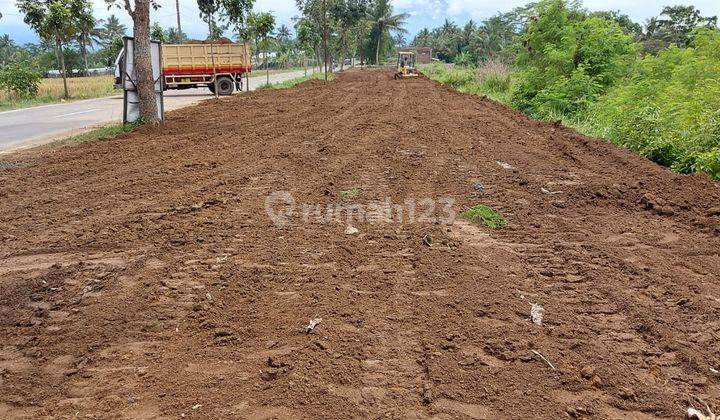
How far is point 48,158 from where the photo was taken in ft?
28.7

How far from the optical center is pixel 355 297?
3600 millimetres

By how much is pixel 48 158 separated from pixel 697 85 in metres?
12.9

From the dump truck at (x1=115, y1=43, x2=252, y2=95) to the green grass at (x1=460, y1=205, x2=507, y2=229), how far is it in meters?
20.3

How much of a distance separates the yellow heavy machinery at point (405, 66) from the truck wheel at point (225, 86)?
39.5 feet

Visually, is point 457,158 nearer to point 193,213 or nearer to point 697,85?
point 193,213

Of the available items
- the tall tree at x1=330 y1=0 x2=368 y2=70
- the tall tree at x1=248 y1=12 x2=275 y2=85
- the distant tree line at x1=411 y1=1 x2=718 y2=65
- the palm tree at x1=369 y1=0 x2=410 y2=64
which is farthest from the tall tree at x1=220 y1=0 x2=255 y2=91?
the palm tree at x1=369 y1=0 x2=410 y2=64

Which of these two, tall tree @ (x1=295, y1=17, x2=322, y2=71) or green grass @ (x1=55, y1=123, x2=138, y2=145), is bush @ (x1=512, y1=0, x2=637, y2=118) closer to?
green grass @ (x1=55, y1=123, x2=138, y2=145)

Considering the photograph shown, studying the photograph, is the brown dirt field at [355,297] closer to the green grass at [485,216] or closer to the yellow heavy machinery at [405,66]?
the green grass at [485,216]

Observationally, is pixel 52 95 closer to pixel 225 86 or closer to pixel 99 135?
pixel 225 86

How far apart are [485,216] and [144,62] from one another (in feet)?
31.4

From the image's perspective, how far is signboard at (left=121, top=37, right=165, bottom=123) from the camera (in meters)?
12.0

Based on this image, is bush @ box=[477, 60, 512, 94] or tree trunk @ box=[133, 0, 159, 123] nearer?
tree trunk @ box=[133, 0, 159, 123]

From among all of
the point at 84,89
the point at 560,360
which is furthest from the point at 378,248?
the point at 84,89

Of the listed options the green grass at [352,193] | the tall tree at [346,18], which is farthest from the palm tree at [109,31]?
the green grass at [352,193]
